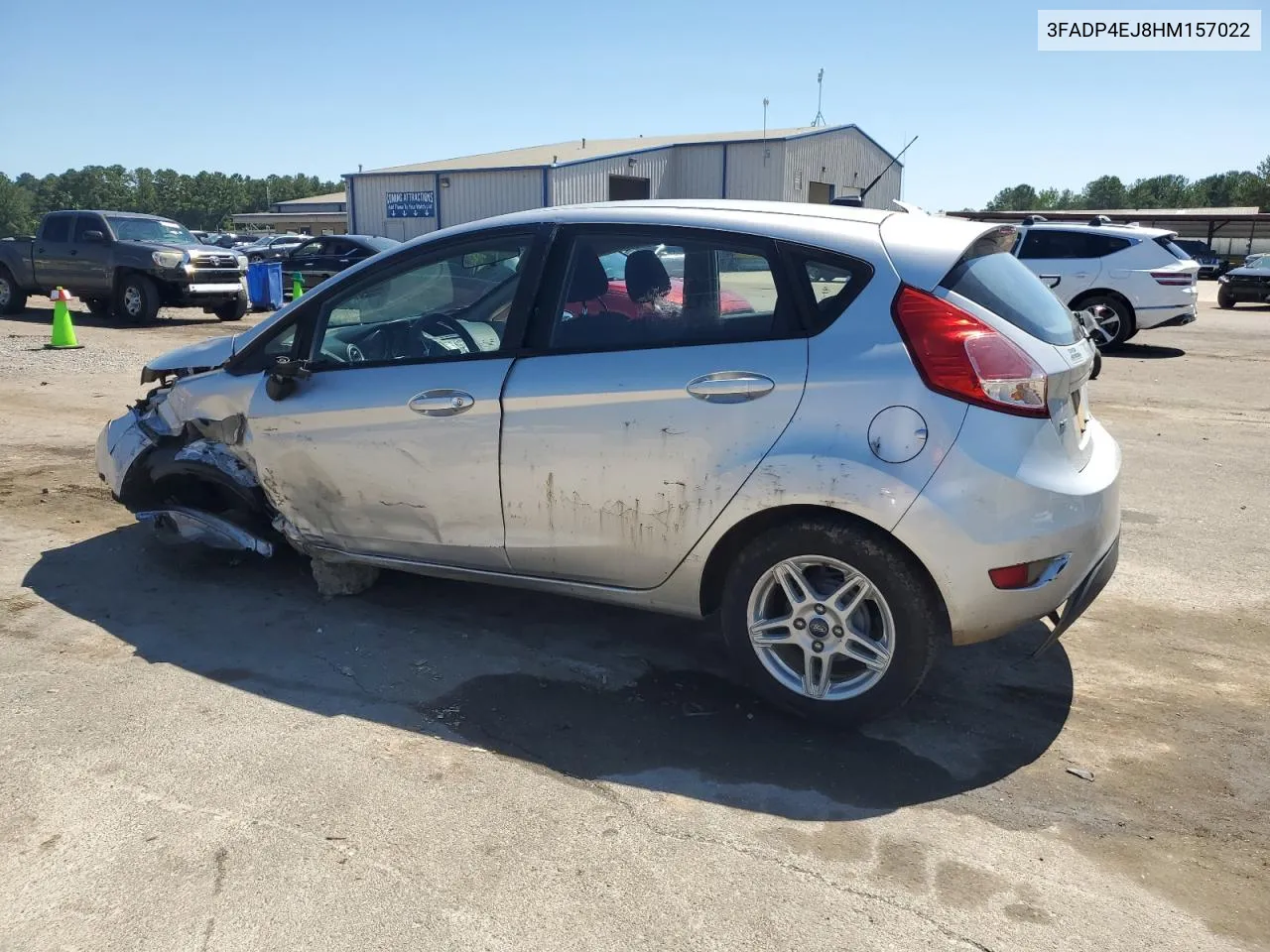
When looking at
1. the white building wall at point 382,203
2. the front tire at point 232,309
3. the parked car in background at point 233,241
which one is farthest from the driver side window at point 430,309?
the parked car in background at point 233,241

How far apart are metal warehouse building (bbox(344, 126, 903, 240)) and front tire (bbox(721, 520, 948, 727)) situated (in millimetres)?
31373

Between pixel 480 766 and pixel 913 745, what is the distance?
1516mm

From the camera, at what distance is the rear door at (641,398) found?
3479 millimetres

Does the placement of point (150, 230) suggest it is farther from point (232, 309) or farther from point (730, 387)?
point (730, 387)

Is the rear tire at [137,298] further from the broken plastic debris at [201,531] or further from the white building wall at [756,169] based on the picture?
the white building wall at [756,169]

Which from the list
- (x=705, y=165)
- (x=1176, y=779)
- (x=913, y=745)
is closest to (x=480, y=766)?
(x=913, y=745)

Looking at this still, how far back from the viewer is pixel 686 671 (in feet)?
13.2

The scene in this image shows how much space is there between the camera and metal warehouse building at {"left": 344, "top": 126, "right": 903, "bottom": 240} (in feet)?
113

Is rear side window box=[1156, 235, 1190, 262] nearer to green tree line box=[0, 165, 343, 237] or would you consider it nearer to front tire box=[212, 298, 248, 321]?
front tire box=[212, 298, 248, 321]

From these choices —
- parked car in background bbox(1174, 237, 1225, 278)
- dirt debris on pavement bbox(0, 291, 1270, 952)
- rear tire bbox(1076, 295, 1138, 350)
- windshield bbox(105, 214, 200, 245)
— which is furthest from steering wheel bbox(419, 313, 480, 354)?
parked car in background bbox(1174, 237, 1225, 278)

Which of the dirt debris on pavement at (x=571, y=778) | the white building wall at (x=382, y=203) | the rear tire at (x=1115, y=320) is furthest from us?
the white building wall at (x=382, y=203)

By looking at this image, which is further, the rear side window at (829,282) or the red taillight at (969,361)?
the rear side window at (829,282)

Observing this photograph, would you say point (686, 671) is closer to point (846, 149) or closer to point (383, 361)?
point (383, 361)

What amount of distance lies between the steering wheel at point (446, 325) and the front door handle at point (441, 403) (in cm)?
28
